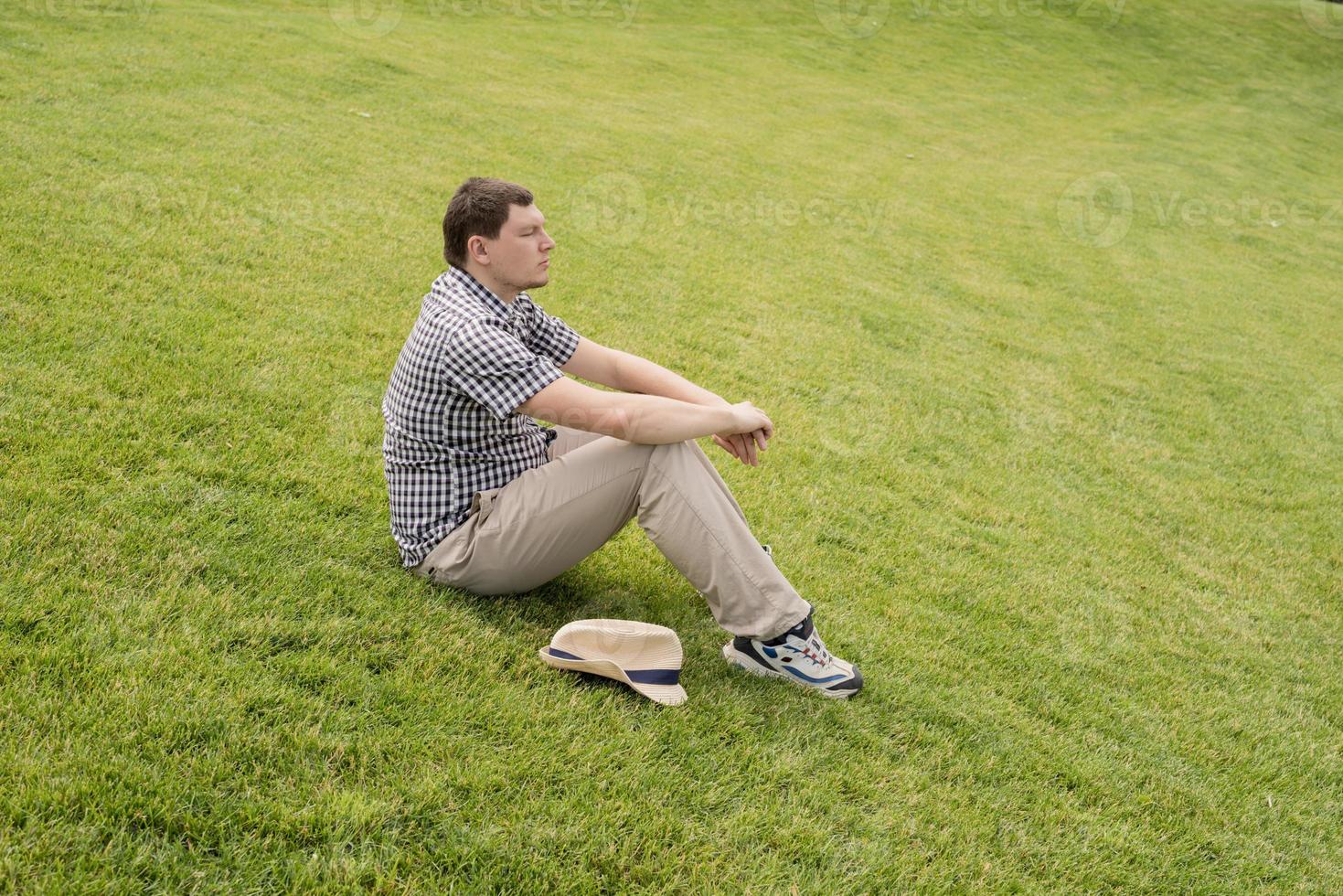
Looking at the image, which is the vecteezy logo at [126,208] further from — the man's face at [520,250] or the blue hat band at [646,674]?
the blue hat band at [646,674]

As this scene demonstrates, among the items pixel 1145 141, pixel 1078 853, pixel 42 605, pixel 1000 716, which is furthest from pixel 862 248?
pixel 1145 141

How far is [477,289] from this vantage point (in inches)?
137

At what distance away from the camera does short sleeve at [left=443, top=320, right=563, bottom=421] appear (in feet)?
10.4

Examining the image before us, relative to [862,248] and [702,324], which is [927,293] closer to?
[862,248]

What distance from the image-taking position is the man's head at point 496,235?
3346 mm

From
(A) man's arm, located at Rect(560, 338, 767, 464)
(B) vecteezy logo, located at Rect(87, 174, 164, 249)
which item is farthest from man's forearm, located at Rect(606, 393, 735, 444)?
(B) vecteezy logo, located at Rect(87, 174, 164, 249)

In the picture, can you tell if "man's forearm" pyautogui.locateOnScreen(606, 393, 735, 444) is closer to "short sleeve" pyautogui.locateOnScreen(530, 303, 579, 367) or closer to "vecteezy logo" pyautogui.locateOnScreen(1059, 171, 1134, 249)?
"short sleeve" pyautogui.locateOnScreen(530, 303, 579, 367)

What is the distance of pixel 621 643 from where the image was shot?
3301mm

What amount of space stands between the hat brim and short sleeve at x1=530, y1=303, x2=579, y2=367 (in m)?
1.31
